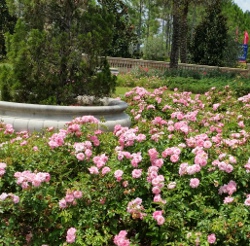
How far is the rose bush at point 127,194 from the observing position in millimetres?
2715

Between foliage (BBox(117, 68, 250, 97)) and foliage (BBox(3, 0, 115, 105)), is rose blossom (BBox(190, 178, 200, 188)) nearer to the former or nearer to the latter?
foliage (BBox(3, 0, 115, 105))

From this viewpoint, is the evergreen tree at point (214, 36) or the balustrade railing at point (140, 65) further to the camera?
the evergreen tree at point (214, 36)

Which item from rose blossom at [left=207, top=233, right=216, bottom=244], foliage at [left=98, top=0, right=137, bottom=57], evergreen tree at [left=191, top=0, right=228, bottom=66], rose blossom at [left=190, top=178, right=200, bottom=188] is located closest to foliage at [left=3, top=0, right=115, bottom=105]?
rose blossom at [left=190, top=178, right=200, bottom=188]

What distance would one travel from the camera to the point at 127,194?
2.94 meters

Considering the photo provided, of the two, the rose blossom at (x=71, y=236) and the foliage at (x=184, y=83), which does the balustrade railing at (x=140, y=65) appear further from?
the rose blossom at (x=71, y=236)

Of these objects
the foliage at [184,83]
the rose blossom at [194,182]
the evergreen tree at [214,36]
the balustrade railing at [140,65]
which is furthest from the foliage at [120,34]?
the rose blossom at [194,182]

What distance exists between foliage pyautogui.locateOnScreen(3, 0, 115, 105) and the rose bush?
241 cm

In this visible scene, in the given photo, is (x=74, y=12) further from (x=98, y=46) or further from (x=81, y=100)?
(x=81, y=100)

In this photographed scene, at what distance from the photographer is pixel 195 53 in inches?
1112

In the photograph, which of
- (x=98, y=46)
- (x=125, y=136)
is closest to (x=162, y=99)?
(x=98, y=46)

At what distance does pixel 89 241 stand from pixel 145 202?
483 millimetres

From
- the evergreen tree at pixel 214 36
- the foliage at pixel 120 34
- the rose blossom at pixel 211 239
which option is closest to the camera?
the rose blossom at pixel 211 239

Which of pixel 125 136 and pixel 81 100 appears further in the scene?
pixel 81 100

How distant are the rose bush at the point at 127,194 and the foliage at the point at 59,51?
2407mm
